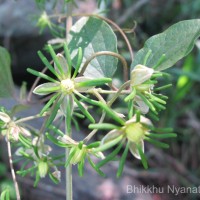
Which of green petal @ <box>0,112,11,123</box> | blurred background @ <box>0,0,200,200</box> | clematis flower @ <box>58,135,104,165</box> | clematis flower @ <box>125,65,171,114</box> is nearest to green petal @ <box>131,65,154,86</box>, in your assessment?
clematis flower @ <box>125,65,171,114</box>

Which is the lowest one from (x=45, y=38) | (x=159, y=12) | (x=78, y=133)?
(x=78, y=133)

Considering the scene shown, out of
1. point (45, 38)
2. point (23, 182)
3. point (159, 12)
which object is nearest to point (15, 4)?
point (45, 38)

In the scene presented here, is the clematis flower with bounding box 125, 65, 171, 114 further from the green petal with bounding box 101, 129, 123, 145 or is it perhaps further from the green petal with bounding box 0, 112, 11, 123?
the green petal with bounding box 0, 112, 11, 123

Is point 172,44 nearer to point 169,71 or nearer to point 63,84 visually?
point 63,84

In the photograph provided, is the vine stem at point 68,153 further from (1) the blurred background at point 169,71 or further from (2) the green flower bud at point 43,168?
(1) the blurred background at point 169,71

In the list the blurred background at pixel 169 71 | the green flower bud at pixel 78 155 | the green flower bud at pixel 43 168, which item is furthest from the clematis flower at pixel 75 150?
the blurred background at pixel 169 71

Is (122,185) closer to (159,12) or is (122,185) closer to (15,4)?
(159,12)
